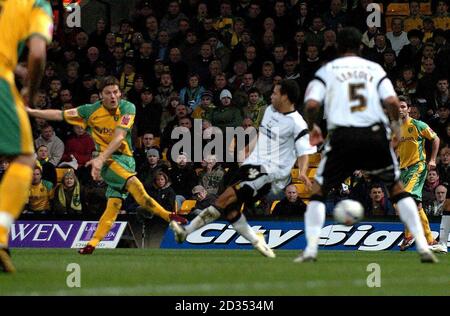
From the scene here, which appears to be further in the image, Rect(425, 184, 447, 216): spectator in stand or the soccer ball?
Rect(425, 184, 447, 216): spectator in stand

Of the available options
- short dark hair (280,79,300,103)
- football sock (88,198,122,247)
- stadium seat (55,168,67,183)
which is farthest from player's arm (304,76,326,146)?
stadium seat (55,168,67,183)

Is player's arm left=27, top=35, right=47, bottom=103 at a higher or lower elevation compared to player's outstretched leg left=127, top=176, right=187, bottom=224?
higher

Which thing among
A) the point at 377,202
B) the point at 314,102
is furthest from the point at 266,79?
the point at 314,102

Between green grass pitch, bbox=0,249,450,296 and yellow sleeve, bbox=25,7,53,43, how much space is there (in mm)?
2073

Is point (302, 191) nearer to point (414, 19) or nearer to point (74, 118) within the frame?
point (414, 19)

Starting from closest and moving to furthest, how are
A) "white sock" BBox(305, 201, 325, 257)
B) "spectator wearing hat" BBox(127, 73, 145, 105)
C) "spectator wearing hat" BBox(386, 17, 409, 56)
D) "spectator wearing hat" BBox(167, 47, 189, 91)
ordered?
"white sock" BBox(305, 201, 325, 257), "spectator wearing hat" BBox(127, 73, 145, 105), "spectator wearing hat" BBox(167, 47, 189, 91), "spectator wearing hat" BBox(386, 17, 409, 56)

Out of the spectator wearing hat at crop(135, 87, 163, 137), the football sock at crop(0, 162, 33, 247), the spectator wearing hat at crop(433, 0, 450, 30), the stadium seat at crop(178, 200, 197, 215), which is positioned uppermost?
the football sock at crop(0, 162, 33, 247)

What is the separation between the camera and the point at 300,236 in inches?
762

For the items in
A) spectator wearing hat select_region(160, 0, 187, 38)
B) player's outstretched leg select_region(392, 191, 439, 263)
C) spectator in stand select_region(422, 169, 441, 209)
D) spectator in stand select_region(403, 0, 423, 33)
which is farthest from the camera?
spectator wearing hat select_region(160, 0, 187, 38)

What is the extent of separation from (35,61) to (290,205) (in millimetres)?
11039

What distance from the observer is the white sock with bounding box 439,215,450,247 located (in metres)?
18.9

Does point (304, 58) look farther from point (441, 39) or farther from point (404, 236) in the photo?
point (404, 236)

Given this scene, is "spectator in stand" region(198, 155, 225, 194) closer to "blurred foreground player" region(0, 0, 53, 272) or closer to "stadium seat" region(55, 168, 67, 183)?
"stadium seat" region(55, 168, 67, 183)

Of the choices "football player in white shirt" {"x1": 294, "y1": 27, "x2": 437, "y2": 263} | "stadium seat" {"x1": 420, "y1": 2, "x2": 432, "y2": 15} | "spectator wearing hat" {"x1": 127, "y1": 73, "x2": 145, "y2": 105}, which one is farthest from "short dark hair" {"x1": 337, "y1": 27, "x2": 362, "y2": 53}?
"stadium seat" {"x1": 420, "y1": 2, "x2": 432, "y2": 15}
